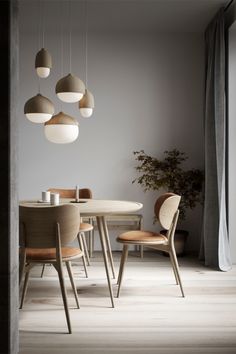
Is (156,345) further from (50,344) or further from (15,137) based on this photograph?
(15,137)

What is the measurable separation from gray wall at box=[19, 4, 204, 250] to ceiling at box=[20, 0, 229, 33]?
278 mm

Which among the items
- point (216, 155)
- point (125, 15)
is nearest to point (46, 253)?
point (216, 155)

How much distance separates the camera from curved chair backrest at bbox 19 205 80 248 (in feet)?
10.8

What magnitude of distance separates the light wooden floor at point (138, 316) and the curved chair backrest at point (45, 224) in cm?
55

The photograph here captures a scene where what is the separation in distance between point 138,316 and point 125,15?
3.28 meters

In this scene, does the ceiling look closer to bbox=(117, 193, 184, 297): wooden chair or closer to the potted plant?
the potted plant

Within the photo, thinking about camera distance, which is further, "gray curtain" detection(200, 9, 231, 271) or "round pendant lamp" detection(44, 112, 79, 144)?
"gray curtain" detection(200, 9, 231, 271)

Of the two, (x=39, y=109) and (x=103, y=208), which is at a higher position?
(x=39, y=109)

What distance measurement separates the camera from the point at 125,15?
5.61 metres

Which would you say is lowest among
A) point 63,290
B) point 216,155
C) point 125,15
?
point 63,290

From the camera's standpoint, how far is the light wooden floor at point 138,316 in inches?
121

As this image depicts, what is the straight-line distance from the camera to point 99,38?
245 inches

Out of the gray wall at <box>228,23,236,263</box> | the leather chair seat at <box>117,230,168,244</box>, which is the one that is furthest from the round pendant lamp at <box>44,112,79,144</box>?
the gray wall at <box>228,23,236,263</box>

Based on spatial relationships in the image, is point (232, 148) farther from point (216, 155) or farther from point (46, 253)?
point (46, 253)
